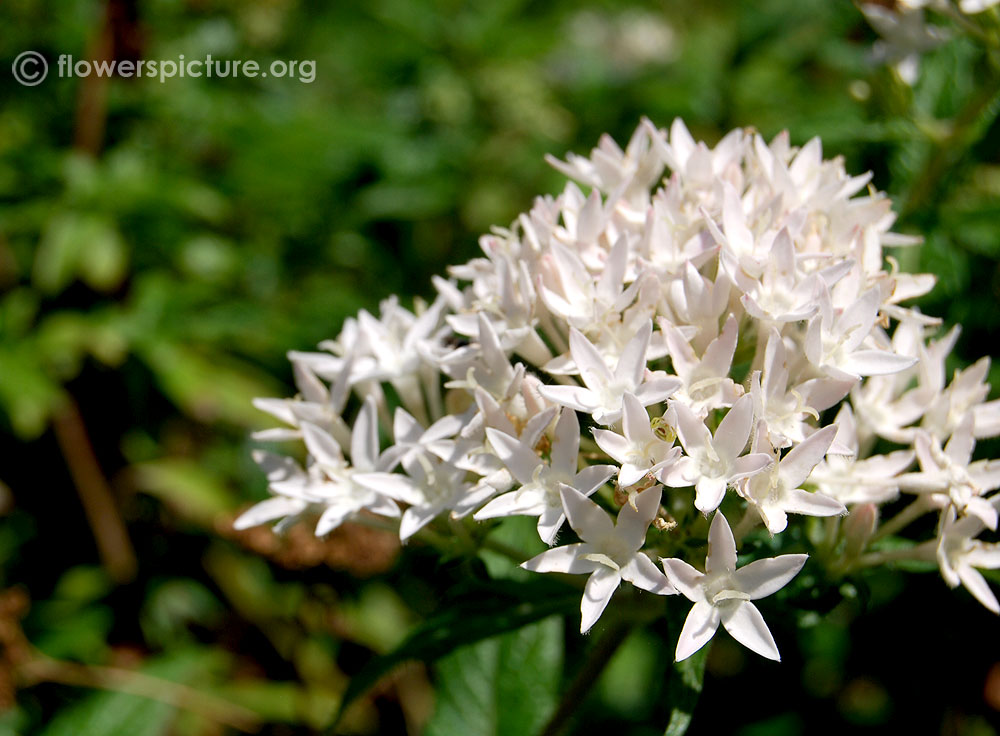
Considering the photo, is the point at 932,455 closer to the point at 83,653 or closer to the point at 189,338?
the point at 189,338

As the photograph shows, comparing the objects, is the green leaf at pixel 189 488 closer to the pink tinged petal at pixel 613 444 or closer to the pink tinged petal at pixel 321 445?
the pink tinged petal at pixel 321 445

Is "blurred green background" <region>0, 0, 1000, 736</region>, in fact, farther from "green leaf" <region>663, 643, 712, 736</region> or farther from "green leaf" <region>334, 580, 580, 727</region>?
"green leaf" <region>663, 643, 712, 736</region>

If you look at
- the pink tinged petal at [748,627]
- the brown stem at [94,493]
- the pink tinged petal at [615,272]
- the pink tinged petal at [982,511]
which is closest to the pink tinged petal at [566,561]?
the pink tinged petal at [748,627]

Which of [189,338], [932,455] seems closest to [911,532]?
[932,455]

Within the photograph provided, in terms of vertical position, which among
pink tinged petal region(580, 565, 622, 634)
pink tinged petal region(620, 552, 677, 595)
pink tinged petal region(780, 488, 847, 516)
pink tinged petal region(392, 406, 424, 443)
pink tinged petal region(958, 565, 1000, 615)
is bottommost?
pink tinged petal region(958, 565, 1000, 615)

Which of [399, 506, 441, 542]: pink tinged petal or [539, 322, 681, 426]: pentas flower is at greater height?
[539, 322, 681, 426]: pentas flower

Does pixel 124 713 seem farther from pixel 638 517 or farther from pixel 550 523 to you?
pixel 638 517

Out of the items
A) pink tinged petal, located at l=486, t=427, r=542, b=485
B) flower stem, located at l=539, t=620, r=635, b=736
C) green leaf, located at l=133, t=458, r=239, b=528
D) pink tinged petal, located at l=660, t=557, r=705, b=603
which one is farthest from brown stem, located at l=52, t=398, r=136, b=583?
pink tinged petal, located at l=660, t=557, r=705, b=603
